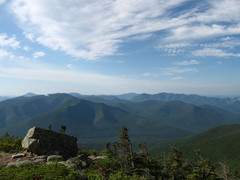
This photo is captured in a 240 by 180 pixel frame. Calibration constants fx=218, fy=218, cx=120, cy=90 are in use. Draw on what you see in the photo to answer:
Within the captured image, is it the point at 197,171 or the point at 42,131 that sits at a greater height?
Answer: the point at 42,131

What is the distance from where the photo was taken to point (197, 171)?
72562mm

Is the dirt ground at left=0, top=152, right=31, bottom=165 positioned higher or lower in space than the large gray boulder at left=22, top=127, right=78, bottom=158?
lower

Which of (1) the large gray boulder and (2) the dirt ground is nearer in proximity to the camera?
(2) the dirt ground

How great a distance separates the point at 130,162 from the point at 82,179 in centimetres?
2947

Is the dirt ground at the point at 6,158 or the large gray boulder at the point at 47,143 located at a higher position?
the large gray boulder at the point at 47,143

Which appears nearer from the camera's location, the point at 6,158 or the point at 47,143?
the point at 6,158

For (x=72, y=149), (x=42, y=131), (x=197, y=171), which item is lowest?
(x=197, y=171)

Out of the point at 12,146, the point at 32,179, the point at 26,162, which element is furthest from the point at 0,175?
the point at 12,146

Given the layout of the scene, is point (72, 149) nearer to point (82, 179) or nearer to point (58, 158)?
point (58, 158)

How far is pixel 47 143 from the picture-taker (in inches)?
1780

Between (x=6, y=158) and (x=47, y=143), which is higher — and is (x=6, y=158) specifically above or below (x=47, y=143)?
below

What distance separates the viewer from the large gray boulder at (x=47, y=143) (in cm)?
4356

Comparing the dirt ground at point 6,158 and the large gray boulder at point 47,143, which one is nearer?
the dirt ground at point 6,158

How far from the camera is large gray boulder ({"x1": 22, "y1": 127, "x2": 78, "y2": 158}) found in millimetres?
43562
